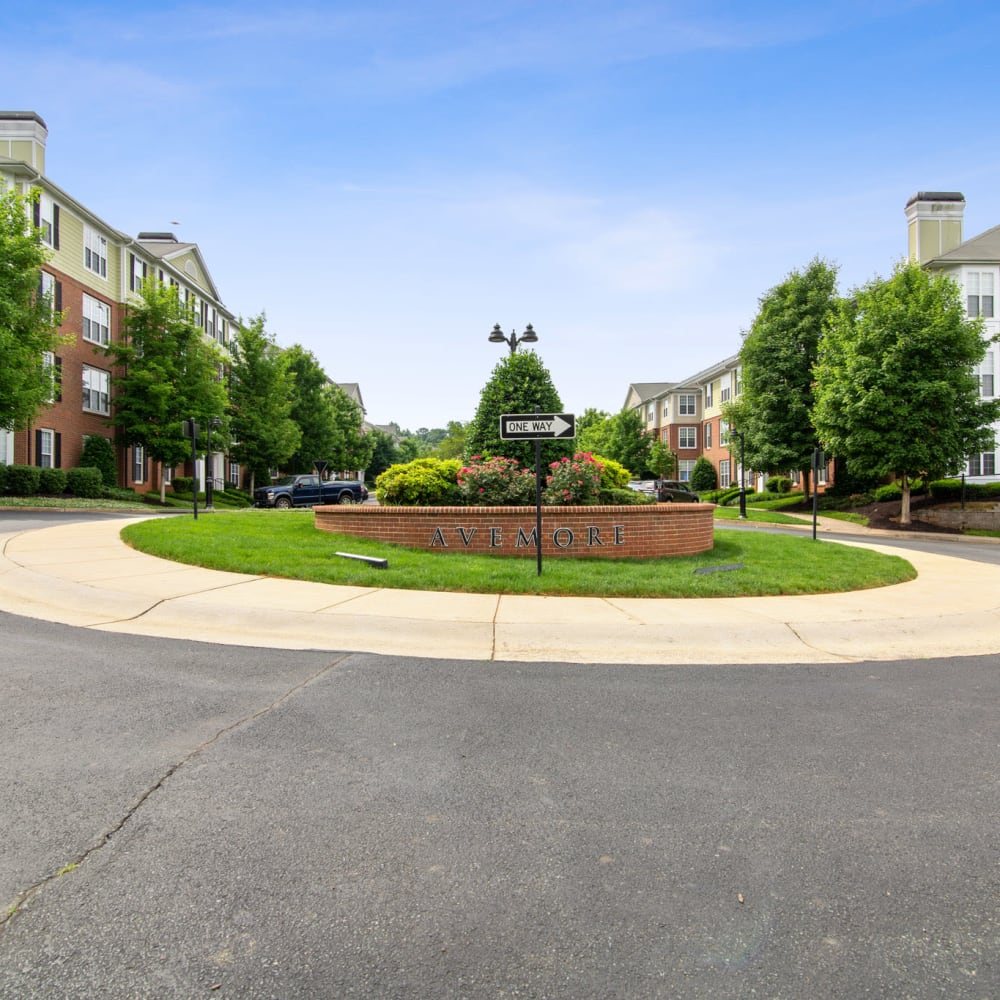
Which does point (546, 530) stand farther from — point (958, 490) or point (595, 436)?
point (595, 436)

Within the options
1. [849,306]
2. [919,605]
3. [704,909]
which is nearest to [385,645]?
[704,909]

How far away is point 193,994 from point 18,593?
25.5 ft

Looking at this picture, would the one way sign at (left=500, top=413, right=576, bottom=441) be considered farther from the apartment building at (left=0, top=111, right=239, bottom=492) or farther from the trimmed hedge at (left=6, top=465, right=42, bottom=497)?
the trimmed hedge at (left=6, top=465, right=42, bottom=497)

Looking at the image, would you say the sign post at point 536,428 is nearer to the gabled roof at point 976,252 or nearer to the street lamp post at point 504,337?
the street lamp post at point 504,337

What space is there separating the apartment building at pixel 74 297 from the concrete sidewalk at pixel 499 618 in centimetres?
2080

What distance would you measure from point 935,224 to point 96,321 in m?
43.8

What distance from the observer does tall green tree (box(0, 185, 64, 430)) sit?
21375mm

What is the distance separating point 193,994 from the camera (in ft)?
6.38

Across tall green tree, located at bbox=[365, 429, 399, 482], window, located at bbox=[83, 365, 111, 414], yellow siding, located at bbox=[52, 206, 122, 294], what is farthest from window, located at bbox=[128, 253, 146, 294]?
tall green tree, located at bbox=[365, 429, 399, 482]

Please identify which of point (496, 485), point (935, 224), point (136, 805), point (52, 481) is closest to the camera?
point (136, 805)

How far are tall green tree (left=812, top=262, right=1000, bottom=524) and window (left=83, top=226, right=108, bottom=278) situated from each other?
33.2 m

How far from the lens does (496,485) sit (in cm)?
1259

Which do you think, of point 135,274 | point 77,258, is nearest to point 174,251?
point 135,274

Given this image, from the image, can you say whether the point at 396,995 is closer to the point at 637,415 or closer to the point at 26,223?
the point at 26,223
